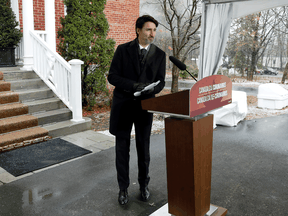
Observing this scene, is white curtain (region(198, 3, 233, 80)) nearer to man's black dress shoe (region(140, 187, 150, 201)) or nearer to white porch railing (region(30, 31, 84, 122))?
white porch railing (region(30, 31, 84, 122))

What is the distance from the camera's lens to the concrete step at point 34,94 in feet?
19.3

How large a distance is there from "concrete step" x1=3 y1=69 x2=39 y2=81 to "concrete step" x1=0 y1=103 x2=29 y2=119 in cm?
95

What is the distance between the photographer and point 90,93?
7910mm

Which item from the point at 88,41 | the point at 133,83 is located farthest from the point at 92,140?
the point at 88,41

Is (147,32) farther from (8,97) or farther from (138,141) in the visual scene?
(8,97)

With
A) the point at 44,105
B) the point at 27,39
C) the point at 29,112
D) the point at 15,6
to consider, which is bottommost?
the point at 29,112

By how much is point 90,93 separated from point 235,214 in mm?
5830

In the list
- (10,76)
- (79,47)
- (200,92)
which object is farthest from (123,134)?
(79,47)

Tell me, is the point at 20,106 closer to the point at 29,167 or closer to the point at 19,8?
the point at 29,167

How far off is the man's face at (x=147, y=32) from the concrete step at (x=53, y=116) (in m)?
3.60

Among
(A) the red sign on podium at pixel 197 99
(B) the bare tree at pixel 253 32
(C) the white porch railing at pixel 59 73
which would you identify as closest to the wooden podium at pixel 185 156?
(A) the red sign on podium at pixel 197 99

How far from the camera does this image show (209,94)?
88.3 inches

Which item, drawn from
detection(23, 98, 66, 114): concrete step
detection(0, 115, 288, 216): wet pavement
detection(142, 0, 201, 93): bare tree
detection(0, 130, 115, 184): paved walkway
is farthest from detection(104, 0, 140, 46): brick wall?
detection(0, 115, 288, 216): wet pavement

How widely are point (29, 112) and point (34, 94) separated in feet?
1.78
